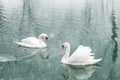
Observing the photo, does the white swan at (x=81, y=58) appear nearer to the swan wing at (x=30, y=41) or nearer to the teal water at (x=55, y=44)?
the teal water at (x=55, y=44)

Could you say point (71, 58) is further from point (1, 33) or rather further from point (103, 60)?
point (1, 33)

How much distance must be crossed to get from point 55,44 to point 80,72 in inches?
171

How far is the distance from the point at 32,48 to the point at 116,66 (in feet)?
18.7

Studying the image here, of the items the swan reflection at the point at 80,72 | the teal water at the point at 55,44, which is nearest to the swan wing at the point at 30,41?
the teal water at the point at 55,44

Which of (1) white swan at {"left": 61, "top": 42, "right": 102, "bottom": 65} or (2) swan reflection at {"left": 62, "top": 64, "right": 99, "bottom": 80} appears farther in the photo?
(1) white swan at {"left": 61, "top": 42, "right": 102, "bottom": 65}

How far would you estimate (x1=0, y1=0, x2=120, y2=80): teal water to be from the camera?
1476 centimetres

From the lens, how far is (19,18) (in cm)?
2900

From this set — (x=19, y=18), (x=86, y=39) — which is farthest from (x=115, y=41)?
(x=19, y=18)

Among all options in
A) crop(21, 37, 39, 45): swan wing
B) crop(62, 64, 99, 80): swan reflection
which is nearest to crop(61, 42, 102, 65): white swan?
crop(62, 64, 99, 80): swan reflection

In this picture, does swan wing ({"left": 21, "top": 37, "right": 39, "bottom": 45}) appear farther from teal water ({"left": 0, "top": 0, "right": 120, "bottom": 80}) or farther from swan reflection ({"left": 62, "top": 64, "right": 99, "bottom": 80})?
swan reflection ({"left": 62, "top": 64, "right": 99, "bottom": 80})

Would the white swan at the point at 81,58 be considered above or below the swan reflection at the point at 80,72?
above

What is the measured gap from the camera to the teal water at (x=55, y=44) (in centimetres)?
1476

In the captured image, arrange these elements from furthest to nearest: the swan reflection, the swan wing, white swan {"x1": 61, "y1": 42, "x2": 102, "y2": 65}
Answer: the swan wing
white swan {"x1": 61, "y1": 42, "x2": 102, "y2": 65}
the swan reflection

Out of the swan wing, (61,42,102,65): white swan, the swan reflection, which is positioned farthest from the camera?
the swan wing
